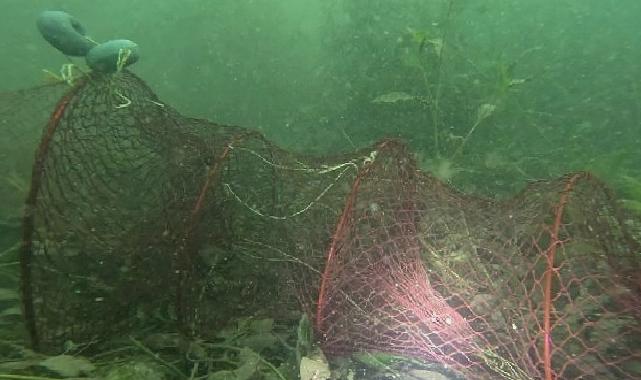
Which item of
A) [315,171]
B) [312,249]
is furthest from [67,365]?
[315,171]

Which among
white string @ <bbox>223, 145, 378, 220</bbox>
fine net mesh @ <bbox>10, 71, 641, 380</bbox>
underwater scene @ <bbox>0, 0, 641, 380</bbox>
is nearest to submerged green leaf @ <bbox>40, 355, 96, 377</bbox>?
underwater scene @ <bbox>0, 0, 641, 380</bbox>

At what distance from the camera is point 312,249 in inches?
124

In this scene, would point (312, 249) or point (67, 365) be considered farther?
point (312, 249)

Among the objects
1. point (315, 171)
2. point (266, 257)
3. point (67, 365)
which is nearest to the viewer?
point (67, 365)

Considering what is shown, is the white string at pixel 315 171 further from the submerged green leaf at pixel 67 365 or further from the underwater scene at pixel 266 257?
the submerged green leaf at pixel 67 365

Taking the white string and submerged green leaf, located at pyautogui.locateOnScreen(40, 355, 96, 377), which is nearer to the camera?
submerged green leaf, located at pyautogui.locateOnScreen(40, 355, 96, 377)

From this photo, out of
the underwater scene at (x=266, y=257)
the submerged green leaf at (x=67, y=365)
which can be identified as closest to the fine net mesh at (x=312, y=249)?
the underwater scene at (x=266, y=257)

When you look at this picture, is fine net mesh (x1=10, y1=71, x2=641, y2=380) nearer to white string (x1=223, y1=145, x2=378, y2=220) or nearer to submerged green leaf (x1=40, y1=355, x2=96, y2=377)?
white string (x1=223, y1=145, x2=378, y2=220)

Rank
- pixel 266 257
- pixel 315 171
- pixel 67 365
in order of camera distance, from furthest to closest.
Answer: pixel 266 257
pixel 315 171
pixel 67 365

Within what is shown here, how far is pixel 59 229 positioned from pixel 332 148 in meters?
6.05

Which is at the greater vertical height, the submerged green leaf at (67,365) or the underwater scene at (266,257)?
the underwater scene at (266,257)

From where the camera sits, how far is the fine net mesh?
2.39 m

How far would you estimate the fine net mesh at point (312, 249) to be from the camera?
7.83 ft

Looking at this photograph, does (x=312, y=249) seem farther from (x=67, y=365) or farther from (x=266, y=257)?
(x=67, y=365)
